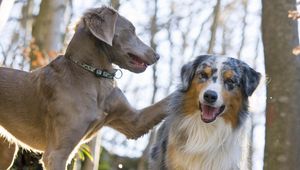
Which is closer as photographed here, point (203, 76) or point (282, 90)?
point (203, 76)

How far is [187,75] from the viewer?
18.0 ft

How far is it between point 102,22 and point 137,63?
0.48 metres

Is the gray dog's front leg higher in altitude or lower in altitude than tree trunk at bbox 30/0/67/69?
lower

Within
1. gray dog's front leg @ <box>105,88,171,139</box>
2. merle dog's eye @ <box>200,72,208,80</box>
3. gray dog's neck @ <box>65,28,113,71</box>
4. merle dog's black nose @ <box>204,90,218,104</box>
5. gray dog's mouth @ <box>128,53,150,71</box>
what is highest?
gray dog's neck @ <box>65,28,113,71</box>

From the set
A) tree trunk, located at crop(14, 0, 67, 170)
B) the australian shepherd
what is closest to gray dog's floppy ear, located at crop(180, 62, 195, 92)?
the australian shepherd

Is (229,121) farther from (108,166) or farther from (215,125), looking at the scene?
(108,166)

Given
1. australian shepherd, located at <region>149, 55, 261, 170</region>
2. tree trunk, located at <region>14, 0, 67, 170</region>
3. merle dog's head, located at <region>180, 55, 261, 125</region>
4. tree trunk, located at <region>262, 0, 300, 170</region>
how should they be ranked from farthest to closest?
tree trunk, located at <region>14, 0, 67, 170</region> → tree trunk, located at <region>262, 0, 300, 170</region> → australian shepherd, located at <region>149, 55, 261, 170</region> → merle dog's head, located at <region>180, 55, 261, 125</region>

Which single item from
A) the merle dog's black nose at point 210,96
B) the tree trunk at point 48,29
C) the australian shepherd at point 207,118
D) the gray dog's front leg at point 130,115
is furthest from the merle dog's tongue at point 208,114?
the tree trunk at point 48,29

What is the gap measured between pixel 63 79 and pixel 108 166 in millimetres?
9525

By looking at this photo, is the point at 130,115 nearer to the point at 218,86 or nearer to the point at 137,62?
the point at 137,62

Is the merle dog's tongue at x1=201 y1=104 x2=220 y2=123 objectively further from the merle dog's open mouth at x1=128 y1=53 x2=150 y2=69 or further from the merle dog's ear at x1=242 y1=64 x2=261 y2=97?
the merle dog's open mouth at x1=128 y1=53 x2=150 y2=69

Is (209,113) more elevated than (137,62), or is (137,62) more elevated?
(137,62)

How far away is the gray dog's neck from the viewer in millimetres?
5309

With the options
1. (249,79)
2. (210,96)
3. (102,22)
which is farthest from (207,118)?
(102,22)
